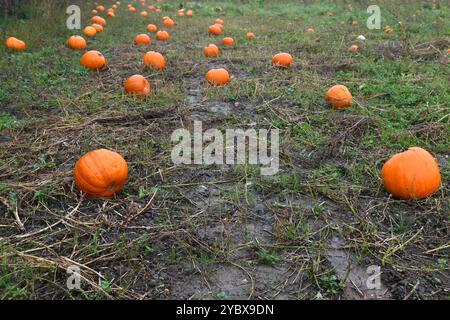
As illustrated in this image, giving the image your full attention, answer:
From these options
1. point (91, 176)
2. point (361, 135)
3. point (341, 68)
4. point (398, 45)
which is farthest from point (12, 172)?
point (398, 45)

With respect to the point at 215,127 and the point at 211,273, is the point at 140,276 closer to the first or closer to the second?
the point at 211,273

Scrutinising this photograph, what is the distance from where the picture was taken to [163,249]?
116 inches

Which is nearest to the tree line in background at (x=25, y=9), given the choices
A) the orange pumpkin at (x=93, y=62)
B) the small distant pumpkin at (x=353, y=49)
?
the orange pumpkin at (x=93, y=62)

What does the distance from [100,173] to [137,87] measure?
2.32 metres

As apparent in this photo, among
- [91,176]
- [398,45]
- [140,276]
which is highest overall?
[398,45]

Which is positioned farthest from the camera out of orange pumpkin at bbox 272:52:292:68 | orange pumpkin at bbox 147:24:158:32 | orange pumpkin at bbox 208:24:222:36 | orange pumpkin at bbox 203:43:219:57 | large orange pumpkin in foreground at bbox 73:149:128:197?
orange pumpkin at bbox 147:24:158:32

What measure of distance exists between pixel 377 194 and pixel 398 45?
17.5ft

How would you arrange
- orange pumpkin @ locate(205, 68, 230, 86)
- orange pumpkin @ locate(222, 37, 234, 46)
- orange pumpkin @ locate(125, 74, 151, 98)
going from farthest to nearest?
orange pumpkin @ locate(222, 37, 234, 46), orange pumpkin @ locate(205, 68, 230, 86), orange pumpkin @ locate(125, 74, 151, 98)

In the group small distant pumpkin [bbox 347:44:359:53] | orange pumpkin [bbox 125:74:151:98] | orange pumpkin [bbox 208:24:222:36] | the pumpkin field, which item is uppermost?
small distant pumpkin [bbox 347:44:359:53]

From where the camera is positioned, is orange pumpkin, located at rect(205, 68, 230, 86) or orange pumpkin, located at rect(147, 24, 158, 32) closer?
orange pumpkin, located at rect(205, 68, 230, 86)

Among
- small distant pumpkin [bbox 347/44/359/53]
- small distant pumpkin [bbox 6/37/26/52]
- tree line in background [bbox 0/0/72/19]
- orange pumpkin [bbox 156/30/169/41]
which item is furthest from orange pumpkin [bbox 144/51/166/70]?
tree line in background [bbox 0/0/72/19]

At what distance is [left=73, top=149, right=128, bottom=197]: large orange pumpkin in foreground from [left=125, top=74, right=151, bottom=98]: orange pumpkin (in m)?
2.13

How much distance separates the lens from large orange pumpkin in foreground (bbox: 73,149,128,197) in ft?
11.0

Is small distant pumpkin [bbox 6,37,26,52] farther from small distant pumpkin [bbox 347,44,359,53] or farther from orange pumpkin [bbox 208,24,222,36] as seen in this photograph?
small distant pumpkin [bbox 347,44,359,53]
